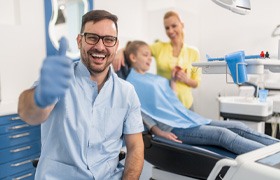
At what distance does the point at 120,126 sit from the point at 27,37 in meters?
1.65

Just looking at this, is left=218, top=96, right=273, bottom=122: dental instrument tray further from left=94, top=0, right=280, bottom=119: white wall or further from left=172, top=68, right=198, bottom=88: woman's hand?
left=172, top=68, right=198, bottom=88: woman's hand

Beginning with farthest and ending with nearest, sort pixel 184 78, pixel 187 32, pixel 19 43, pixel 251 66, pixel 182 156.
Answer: pixel 19 43 < pixel 187 32 < pixel 184 78 < pixel 182 156 < pixel 251 66

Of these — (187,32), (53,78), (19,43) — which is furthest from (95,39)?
(19,43)

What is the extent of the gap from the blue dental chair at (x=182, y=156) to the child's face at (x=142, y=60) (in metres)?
0.45

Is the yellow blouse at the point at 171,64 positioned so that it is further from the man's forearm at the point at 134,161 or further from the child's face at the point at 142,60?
the man's forearm at the point at 134,161

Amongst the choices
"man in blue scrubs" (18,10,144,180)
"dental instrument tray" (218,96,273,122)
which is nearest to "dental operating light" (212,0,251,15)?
"man in blue scrubs" (18,10,144,180)

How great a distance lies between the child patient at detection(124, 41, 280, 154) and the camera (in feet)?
5.20

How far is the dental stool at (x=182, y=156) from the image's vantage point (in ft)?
4.29

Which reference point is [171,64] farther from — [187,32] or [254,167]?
[254,167]

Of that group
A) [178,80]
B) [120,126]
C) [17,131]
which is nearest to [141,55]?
[178,80]

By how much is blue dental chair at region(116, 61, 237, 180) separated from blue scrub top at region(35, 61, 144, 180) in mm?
350

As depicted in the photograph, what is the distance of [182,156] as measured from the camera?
4.53 feet

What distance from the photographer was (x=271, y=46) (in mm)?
1597

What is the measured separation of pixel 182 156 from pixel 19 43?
175cm
